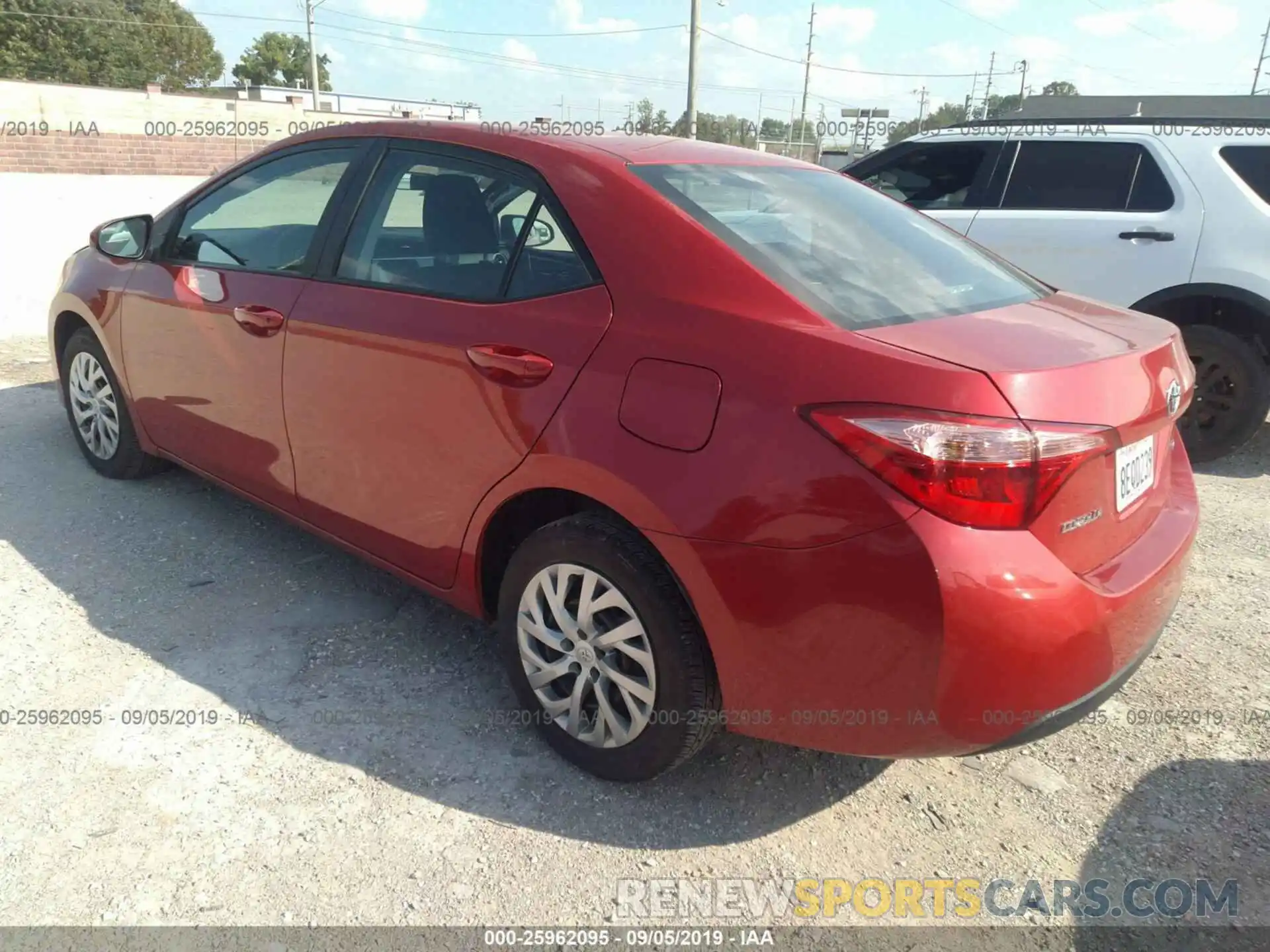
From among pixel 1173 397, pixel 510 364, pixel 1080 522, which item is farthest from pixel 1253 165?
pixel 510 364

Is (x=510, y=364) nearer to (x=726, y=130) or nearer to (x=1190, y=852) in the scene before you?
(x=1190, y=852)

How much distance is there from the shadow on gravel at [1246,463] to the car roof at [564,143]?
3.52 metres

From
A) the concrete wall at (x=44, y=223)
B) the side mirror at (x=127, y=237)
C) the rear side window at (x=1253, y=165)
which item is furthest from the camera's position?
the concrete wall at (x=44, y=223)

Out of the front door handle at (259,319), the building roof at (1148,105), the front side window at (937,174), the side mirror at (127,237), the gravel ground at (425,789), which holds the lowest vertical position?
the gravel ground at (425,789)

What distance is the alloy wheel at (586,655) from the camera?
234 centimetres

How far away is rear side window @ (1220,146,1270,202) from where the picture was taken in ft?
16.5

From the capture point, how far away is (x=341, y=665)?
3062 millimetres

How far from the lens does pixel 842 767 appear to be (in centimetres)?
267

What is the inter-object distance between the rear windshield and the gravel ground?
132 centimetres

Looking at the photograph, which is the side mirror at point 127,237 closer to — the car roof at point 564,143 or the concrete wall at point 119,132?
the car roof at point 564,143

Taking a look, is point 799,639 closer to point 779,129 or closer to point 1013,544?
point 1013,544

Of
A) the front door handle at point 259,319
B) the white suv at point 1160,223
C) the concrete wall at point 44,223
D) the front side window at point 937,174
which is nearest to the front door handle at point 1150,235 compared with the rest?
the white suv at point 1160,223

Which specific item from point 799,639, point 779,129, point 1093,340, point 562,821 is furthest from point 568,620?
point 779,129

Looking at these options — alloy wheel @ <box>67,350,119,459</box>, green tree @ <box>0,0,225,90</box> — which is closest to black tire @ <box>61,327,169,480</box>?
alloy wheel @ <box>67,350,119,459</box>
